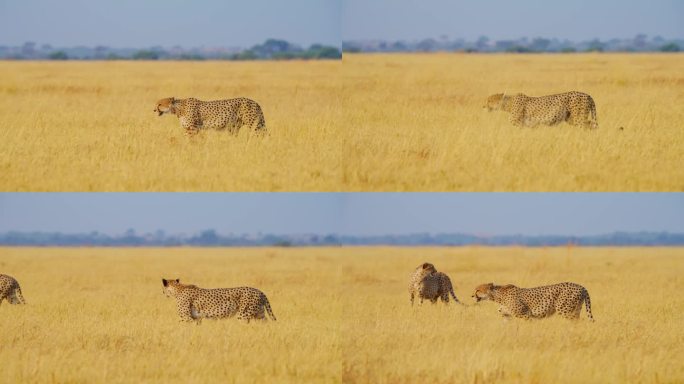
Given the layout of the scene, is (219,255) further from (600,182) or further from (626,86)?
(600,182)

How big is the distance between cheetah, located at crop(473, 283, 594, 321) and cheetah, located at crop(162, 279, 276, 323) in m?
2.36

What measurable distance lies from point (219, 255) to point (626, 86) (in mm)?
13761

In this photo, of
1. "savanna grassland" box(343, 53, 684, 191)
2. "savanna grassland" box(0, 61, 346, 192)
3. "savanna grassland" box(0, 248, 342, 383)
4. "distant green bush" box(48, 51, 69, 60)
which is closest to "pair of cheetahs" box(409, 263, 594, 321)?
"savanna grassland" box(343, 53, 684, 191)

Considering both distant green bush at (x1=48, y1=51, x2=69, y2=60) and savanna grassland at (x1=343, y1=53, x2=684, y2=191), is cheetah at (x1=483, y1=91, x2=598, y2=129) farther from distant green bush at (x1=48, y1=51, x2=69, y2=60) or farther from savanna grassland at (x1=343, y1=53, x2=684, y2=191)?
distant green bush at (x1=48, y1=51, x2=69, y2=60)

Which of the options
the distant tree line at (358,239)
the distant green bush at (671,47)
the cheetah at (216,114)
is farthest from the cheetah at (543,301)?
the distant green bush at (671,47)

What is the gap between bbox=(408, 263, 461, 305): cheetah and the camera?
14130 millimetres

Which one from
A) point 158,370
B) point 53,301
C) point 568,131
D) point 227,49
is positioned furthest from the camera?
point 227,49

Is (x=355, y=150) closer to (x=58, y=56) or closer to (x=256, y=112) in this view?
(x=256, y=112)

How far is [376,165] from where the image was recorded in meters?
11.7

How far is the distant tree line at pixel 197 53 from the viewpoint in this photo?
40.1 meters

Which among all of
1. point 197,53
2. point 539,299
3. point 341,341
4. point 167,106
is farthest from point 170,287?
point 197,53

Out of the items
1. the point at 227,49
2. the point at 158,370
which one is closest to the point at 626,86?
the point at 158,370

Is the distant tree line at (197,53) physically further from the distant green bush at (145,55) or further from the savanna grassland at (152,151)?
the savanna grassland at (152,151)

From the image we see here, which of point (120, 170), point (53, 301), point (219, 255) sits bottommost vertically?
point (219, 255)
